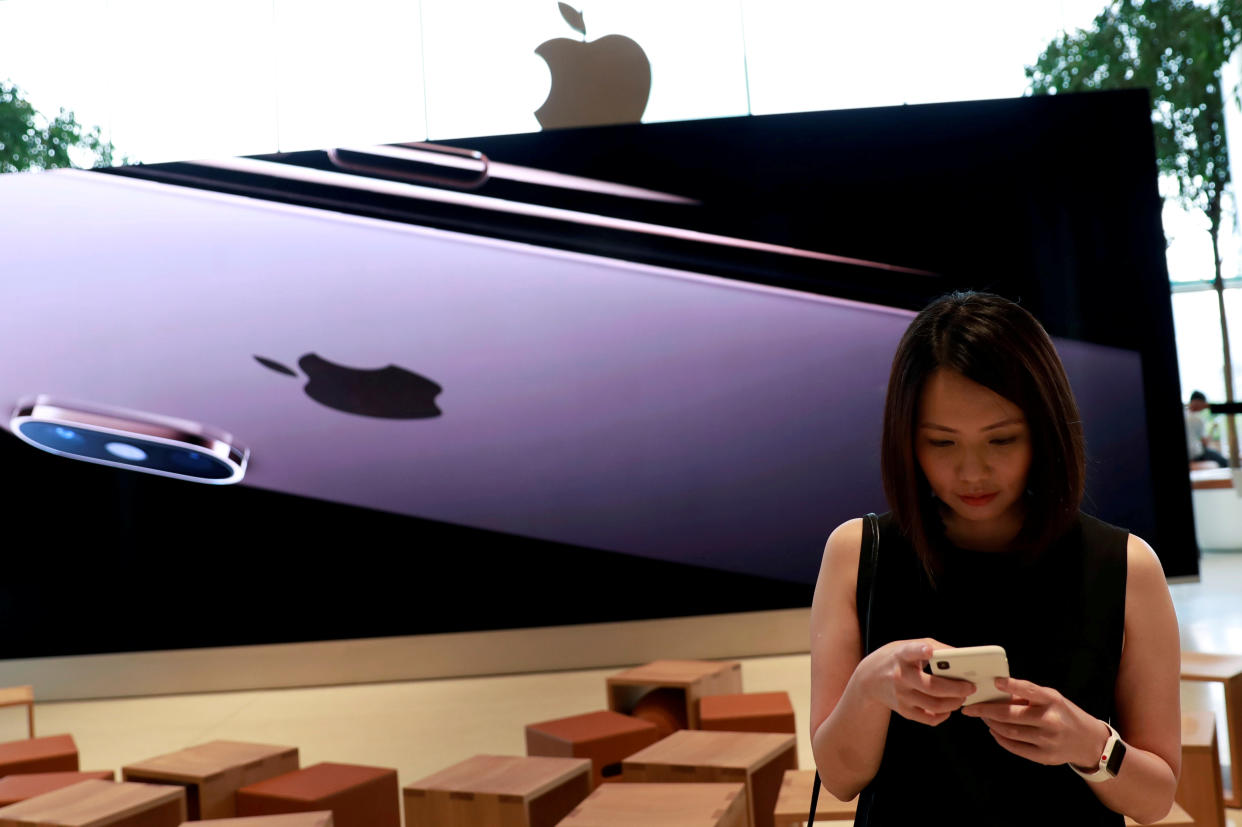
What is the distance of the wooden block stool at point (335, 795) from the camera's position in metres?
3.65

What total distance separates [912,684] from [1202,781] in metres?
2.70

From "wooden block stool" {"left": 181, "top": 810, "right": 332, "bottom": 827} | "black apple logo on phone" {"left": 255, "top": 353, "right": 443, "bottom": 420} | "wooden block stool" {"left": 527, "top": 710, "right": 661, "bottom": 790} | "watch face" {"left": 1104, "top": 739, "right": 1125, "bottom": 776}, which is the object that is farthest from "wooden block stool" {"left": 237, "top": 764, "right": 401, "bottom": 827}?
"black apple logo on phone" {"left": 255, "top": 353, "right": 443, "bottom": 420}

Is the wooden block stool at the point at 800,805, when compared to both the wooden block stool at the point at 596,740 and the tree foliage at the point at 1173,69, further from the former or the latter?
the tree foliage at the point at 1173,69

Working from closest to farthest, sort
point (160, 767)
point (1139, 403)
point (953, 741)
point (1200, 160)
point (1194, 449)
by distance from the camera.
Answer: point (953, 741) < point (160, 767) < point (1139, 403) < point (1200, 160) < point (1194, 449)

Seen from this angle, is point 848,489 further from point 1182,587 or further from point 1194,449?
point 1194,449

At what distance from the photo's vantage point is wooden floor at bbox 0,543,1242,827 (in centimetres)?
548

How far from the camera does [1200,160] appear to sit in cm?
977

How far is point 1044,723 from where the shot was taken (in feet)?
3.89

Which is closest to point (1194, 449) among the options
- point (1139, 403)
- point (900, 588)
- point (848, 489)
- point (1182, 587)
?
point (1182, 587)

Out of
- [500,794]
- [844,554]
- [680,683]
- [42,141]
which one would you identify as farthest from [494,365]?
[844,554]

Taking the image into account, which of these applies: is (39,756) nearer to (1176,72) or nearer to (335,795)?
(335,795)

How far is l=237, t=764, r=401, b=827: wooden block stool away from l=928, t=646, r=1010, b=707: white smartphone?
2959 mm

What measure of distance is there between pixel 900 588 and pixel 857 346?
5709 millimetres

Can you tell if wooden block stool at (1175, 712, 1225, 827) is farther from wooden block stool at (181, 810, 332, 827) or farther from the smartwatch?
wooden block stool at (181, 810, 332, 827)
